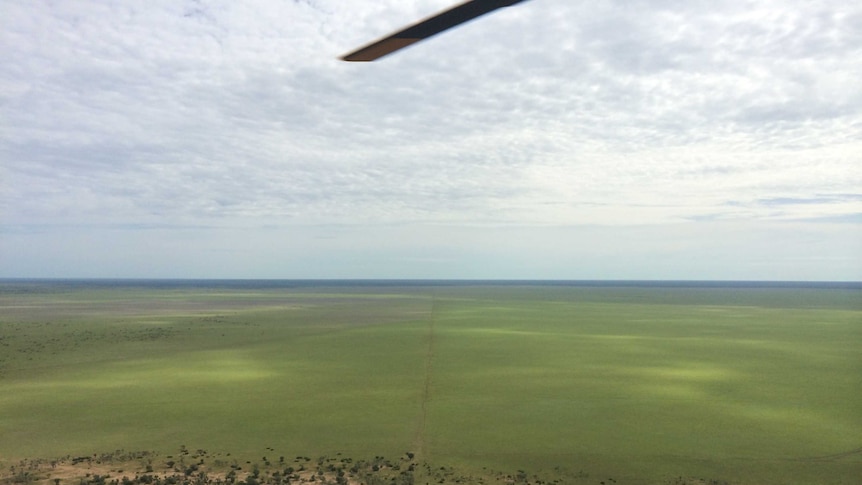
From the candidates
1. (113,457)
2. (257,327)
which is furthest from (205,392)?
(257,327)

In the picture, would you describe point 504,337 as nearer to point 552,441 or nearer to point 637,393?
point 637,393

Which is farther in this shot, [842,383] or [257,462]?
[842,383]

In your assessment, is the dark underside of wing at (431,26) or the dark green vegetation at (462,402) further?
the dark green vegetation at (462,402)

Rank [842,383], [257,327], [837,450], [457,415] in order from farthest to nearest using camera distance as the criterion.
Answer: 1. [257,327]
2. [842,383]
3. [457,415]
4. [837,450]

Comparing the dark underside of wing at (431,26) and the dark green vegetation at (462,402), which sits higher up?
the dark underside of wing at (431,26)

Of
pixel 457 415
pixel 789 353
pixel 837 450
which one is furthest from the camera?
pixel 789 353
